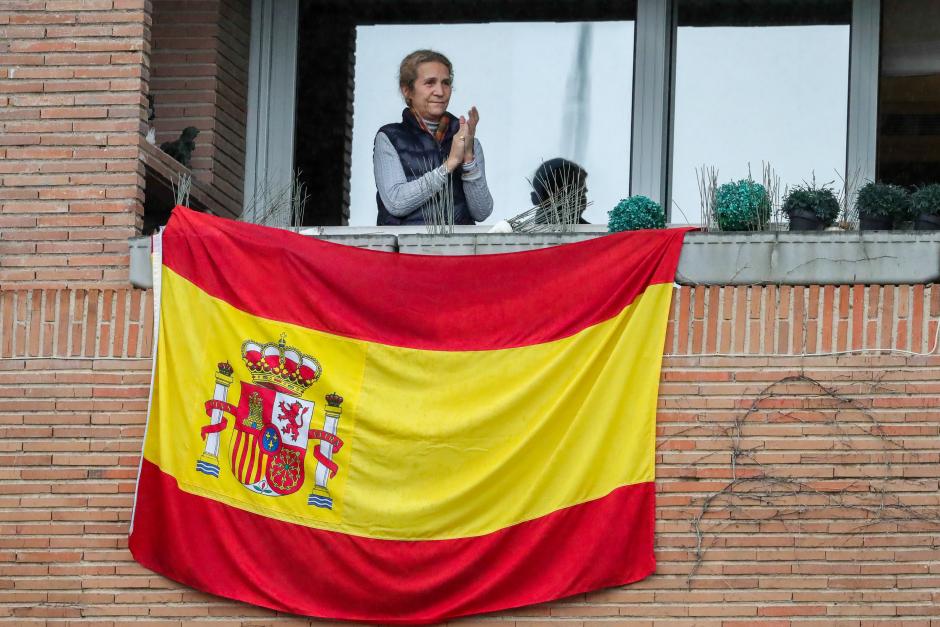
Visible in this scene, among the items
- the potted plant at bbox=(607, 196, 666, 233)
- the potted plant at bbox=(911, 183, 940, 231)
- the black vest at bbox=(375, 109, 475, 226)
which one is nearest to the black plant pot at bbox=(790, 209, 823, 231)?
the potted plant at bbox=(911, 183, 940, 231)

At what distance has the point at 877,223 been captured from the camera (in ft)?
33.7

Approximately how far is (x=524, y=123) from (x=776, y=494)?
141 inches

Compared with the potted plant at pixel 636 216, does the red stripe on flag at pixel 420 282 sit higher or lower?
lower

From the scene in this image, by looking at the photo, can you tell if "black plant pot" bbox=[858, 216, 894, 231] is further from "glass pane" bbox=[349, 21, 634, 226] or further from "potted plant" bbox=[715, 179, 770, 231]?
"glass pane" bbox=[349, 21, 634, 226]

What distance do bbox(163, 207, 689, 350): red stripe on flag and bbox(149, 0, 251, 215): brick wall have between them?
168 centimetres

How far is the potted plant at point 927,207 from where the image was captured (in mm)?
10133

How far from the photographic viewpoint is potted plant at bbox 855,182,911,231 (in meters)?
10.2

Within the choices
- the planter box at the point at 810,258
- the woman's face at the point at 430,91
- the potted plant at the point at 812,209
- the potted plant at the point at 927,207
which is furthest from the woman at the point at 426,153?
the potted plant at the point at 927,207

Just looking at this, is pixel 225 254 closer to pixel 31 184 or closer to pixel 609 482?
pixel 31 184

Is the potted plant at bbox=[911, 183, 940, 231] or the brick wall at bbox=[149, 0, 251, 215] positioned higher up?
the brick wall at bbox=[149, 0, 251, 215]

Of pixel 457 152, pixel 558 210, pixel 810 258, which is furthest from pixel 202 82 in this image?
pixel 810 258

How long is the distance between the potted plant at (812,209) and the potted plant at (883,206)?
190 mm

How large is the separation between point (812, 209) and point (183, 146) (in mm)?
4087

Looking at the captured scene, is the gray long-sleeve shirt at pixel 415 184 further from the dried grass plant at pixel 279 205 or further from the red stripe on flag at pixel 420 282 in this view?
the red stripe on flag at pixel 420 282
